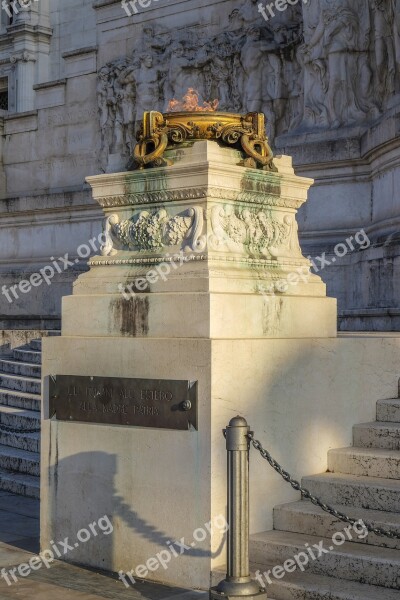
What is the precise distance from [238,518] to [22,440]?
5.43 metres

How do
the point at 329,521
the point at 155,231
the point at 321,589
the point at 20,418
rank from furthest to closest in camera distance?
the point at 20,418 < the point at 155,231 < the point at 329,521 < the point at 321,589

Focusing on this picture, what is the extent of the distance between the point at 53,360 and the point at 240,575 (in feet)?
7.48

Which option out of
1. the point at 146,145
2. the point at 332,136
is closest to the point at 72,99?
the point at 332,136

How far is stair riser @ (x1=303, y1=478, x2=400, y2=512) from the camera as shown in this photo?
23.1 feet

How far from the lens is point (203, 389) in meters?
6.93

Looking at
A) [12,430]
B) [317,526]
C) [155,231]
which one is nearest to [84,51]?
[12,430]

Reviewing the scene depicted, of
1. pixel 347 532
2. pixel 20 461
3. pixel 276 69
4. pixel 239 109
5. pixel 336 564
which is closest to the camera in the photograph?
pixel 336 564

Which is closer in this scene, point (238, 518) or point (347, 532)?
point (238, 518)

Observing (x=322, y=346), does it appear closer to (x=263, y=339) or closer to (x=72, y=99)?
→ (x=263, y=339)

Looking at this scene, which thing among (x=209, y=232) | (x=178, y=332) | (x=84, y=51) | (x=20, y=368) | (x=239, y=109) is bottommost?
(x=20, y=368)

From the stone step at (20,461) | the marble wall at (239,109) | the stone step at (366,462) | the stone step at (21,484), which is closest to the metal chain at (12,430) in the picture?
the stone step at (20,461)

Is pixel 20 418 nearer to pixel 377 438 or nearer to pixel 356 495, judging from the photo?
pixel 377 438

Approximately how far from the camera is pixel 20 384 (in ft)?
43.7

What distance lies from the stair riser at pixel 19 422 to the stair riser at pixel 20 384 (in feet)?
2.62
